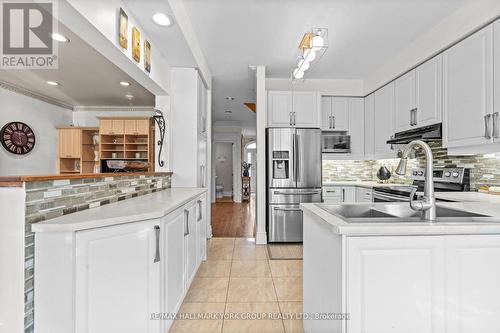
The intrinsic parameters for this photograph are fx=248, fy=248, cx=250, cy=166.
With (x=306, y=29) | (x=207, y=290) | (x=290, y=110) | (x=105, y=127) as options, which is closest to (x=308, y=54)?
(x=306, y=29)

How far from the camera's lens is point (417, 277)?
1.04 metres

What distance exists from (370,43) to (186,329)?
11.7 ft

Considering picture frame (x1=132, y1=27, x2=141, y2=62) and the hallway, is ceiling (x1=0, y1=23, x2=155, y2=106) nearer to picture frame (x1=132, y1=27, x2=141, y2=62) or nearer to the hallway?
picture frame (x1=132, y1=27, x2=141, y2=62)

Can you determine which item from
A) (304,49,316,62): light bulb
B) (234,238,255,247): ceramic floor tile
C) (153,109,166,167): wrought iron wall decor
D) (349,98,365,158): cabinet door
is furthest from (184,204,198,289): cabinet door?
(349,98,365,158): cabinet door

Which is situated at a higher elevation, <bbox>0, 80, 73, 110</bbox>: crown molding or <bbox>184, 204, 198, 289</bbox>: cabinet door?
<bbox>0, 80, 73, 110</bbox>: crown molding

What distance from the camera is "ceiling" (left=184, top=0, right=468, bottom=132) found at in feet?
7.69

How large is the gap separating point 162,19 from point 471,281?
8.60ft

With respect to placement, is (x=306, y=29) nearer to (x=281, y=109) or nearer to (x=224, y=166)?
(x=281, y=109)

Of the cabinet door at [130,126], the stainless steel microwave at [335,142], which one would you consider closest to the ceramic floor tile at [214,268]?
the stainless steel microwave at [335,142]

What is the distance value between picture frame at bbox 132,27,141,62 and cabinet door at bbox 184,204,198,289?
54.2 inches

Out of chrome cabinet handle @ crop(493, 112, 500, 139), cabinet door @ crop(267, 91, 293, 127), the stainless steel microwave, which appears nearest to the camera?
chrome cabinet handle @ crop(493, 112, 500, 139)

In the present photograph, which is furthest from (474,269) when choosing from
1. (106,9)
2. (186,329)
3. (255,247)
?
(255,247)

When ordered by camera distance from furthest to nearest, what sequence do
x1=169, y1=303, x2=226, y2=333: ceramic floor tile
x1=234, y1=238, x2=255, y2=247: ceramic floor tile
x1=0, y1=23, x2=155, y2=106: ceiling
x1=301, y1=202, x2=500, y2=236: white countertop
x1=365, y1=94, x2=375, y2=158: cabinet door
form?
x1=365, y1=94, x2=375, y2=158: cabinet door, x1=234, y1=238, x2=255, y2=247: ceramic floor tile, x1=0, y1=23, x2=155, y2=106: ceiling, x1=169, y1=303, x2=226, y2=333: ceramic floor tile, x1=301, y1=202, x2=500, y2=236: white countertop

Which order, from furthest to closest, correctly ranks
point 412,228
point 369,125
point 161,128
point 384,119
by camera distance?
1. point 369,125
2. point 384,119
3. point 161,128
4. point 412,228
